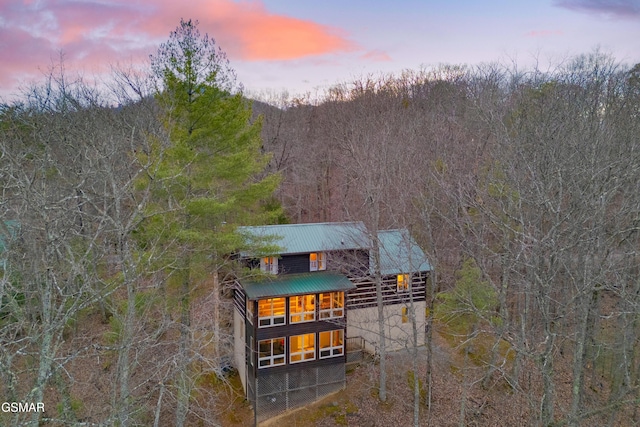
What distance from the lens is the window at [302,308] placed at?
15.5 meters

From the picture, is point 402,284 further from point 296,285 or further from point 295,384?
point 295,384

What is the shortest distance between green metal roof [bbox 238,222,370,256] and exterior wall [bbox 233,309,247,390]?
13.1ft

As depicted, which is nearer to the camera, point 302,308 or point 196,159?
point 196,159

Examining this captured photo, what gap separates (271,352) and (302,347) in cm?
137

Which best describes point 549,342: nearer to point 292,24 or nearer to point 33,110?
point 33,110

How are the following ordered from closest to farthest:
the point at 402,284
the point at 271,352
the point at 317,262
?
the point at 271,352 → the point at 317,262 → the point at 402,284

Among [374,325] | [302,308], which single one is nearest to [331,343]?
[302,308]

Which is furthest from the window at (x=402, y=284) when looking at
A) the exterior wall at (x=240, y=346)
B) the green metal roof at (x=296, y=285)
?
the exterior wall at (x=240, y=346)

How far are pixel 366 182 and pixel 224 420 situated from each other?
10.7m

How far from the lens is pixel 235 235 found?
1247 cm

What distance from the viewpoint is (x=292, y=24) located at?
2639 cm

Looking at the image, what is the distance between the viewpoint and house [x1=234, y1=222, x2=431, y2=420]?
48.8ft

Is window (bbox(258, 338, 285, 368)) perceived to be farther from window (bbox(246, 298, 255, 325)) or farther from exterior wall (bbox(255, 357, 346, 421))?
window (bbox(246, 298, 255, 325))

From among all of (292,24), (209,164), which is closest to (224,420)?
(209,164)
